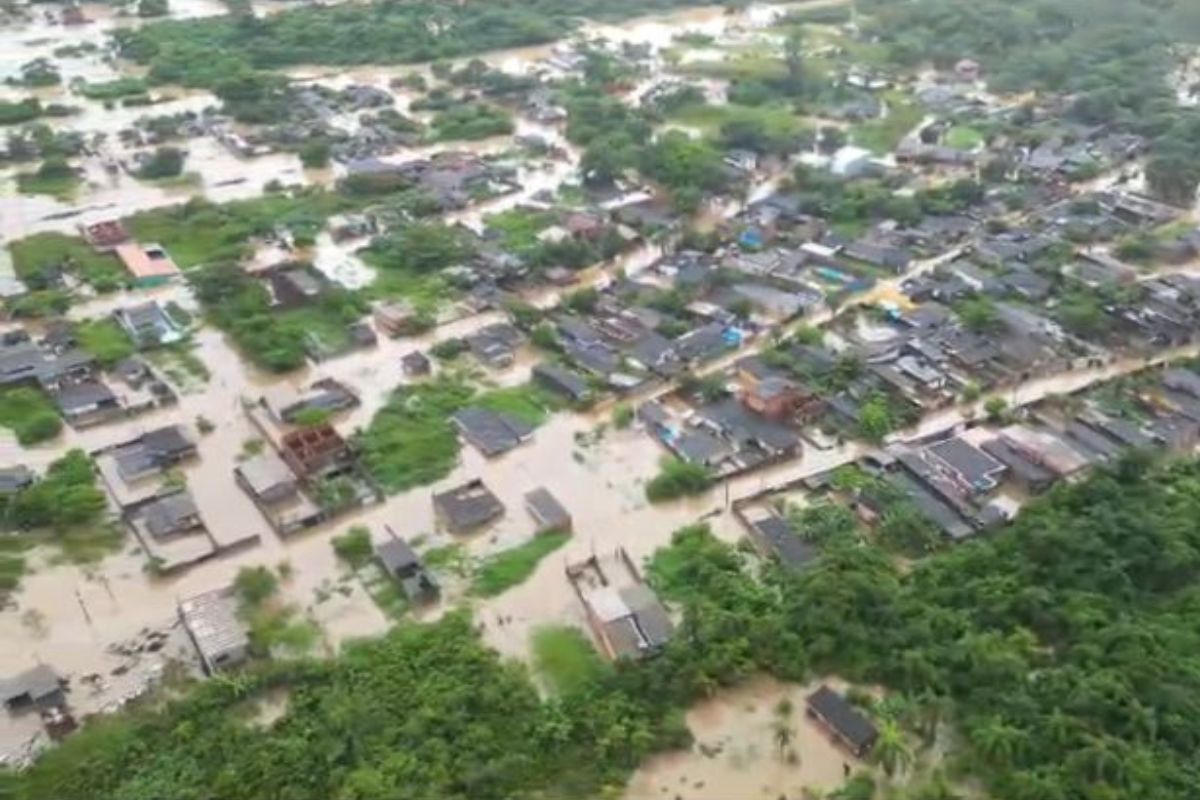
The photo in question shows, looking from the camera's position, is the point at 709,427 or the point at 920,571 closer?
the point at 920,571

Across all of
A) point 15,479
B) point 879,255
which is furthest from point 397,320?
point 879,255

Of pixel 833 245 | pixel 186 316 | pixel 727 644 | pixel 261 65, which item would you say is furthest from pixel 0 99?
pixel 727 644

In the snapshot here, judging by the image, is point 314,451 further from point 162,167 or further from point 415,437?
point 162,167

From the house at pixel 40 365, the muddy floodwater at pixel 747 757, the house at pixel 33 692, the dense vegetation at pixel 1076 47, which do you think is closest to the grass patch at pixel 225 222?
the house at pixel 40 365

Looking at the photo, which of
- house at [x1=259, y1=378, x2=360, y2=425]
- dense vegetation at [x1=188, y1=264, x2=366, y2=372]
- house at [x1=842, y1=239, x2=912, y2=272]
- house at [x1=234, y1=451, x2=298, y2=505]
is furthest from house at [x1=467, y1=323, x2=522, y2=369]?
house at [x1=842, y1=239, x2=912, y2=272]

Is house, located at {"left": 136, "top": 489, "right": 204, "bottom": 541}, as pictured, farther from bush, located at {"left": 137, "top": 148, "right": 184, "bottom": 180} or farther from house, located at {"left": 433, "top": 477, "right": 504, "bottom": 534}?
bush, located at {"left": 137, "top": 148, "right": 184, "bottom": 180}

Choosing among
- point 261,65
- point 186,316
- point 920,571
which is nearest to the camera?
point 920,571

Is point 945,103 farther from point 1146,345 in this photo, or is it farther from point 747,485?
point 747,485
